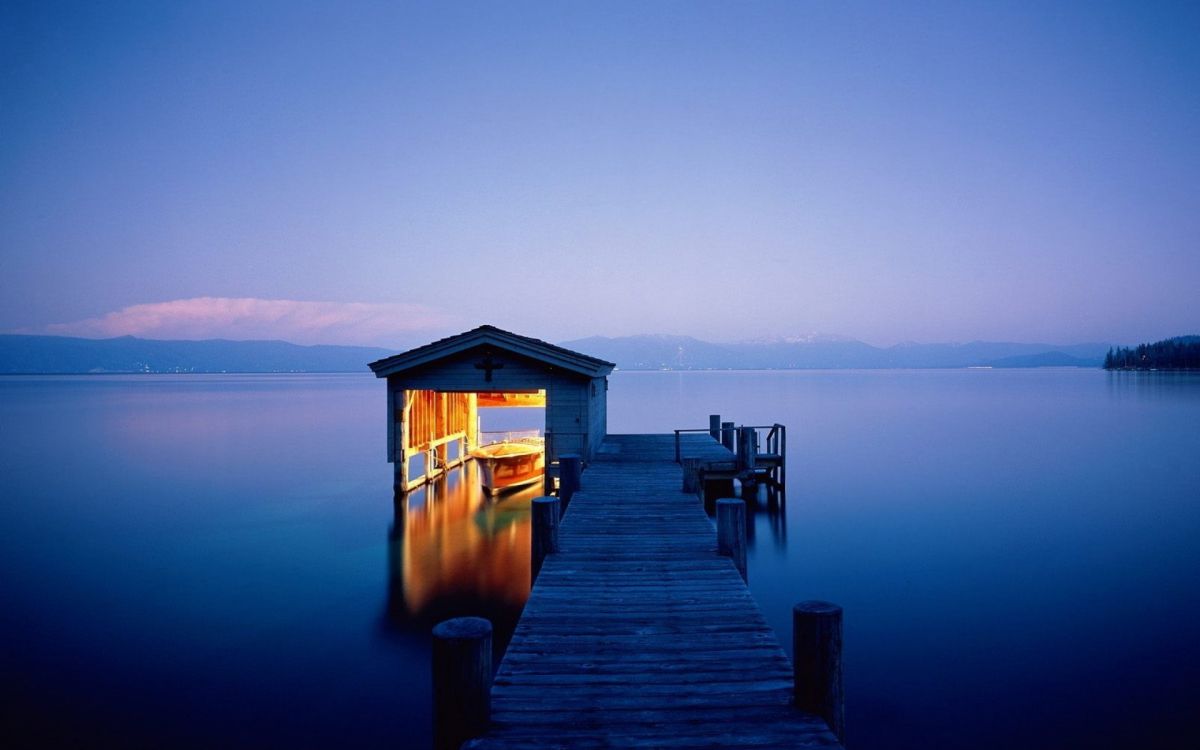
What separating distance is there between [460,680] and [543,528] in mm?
5309

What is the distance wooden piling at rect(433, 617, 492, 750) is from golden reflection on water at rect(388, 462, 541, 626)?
811 centimetres

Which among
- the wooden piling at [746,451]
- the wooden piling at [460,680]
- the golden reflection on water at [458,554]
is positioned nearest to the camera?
the wooden piling at [460,680]

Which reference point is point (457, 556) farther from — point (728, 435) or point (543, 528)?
point (728, 435)

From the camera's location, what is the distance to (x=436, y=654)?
521cm

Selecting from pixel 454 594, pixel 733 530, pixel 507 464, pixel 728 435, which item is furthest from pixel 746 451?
pixel 733 530

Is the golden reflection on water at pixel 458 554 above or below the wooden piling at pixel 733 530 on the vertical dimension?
below

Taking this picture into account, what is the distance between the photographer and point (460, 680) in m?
5.25

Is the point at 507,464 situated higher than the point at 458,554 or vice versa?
the point at 507,464

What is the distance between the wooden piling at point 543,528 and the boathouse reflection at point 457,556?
2.74 metres

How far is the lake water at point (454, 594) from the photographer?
392 inches

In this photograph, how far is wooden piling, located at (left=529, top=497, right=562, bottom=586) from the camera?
10.5 metres

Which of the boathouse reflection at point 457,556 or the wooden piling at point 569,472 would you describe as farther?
the wooden piling at point 569,472

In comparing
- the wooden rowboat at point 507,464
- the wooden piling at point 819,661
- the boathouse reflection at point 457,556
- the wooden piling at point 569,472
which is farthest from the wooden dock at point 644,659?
the wooden rowboat at point 507,464

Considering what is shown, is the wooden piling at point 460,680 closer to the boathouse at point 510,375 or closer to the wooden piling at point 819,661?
the wooden piling at point 819,661
